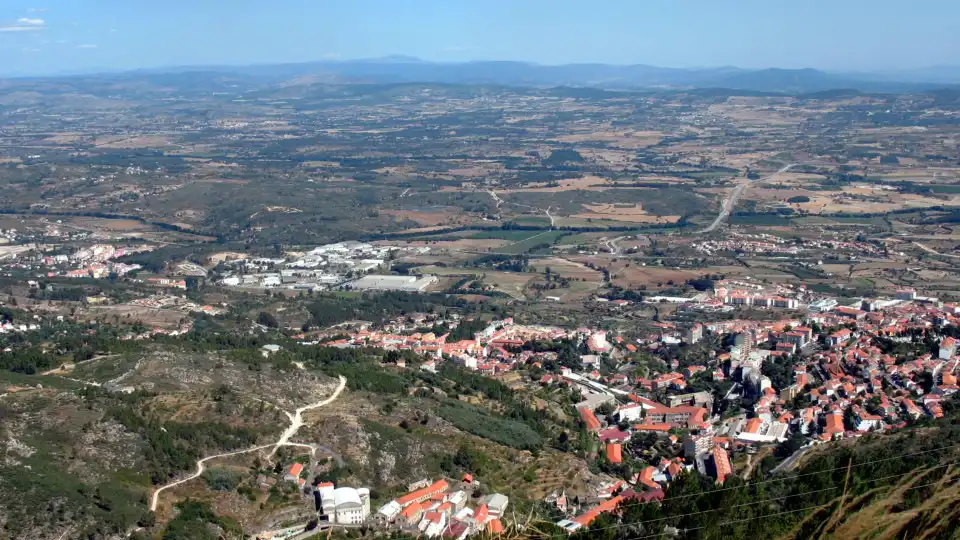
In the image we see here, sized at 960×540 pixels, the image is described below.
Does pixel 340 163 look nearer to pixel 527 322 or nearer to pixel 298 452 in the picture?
pixel 527 322

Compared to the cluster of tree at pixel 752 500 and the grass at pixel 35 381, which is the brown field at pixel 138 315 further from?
the cluster of tree at pixel 752 500

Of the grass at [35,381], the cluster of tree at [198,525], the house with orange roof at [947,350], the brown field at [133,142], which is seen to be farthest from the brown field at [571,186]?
the cluster of tree at [198,525]

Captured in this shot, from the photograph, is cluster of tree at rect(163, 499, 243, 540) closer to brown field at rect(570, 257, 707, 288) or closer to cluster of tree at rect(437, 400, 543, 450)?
cluster of tree at rect(437, 400, 543, 450)

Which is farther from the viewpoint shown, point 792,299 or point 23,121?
point 23,121

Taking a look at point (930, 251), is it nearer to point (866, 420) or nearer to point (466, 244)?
point (466, 244)

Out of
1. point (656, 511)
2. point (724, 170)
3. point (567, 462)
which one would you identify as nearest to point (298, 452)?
point (567, 462)

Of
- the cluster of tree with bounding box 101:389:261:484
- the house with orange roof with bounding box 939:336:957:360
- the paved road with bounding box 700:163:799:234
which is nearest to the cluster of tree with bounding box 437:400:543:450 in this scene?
the cluster of tree with bounding box 101:389:261:484
